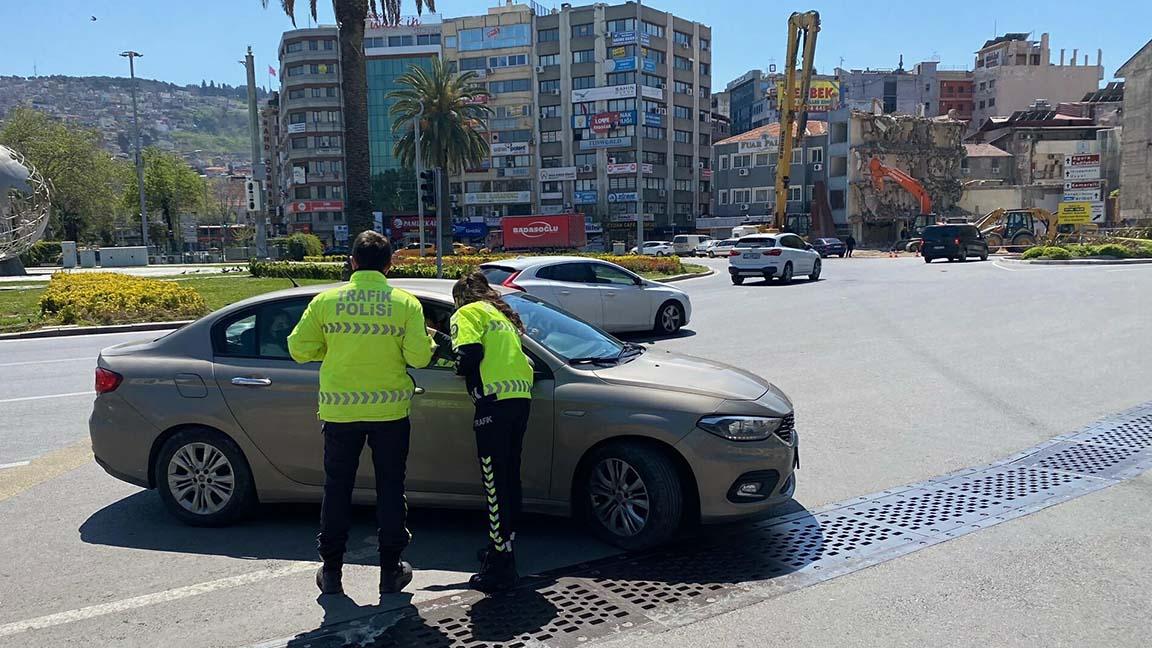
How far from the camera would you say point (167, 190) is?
73.6m

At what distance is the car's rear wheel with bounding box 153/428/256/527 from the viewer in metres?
5.12

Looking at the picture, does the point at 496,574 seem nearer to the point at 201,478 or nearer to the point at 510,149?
the point at 201,478

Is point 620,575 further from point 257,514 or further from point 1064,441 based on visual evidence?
point 1064,441

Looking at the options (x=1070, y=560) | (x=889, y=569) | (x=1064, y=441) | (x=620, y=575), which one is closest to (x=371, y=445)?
(x=620, y=575)

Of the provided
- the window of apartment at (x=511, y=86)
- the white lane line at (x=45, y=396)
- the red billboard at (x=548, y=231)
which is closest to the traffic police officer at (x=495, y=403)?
the white lane line at (x=45, y=396)

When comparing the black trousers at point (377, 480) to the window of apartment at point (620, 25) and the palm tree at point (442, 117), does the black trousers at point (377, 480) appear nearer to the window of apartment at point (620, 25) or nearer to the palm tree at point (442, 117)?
the palm tree at point (442, 117)

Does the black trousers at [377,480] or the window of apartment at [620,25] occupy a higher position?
the window of apartment at [620,25]

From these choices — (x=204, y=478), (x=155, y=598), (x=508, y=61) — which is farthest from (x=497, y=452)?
(x=508, y=61)

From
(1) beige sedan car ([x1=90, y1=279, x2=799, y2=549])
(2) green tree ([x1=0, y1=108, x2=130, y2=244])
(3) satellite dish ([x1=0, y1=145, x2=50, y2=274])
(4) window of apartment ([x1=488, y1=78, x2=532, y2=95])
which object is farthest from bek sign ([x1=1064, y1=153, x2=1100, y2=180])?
(2) green tree ([x1=0, y1=108, x2=130, y2=244])

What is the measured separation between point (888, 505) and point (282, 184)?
366 ft

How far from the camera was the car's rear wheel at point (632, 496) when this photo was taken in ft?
15.0

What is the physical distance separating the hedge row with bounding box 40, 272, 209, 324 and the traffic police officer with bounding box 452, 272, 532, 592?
15555mm

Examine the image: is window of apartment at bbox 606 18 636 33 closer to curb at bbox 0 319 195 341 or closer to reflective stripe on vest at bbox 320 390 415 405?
curb at bbox 0 319 195 341

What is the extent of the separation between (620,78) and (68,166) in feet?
163
